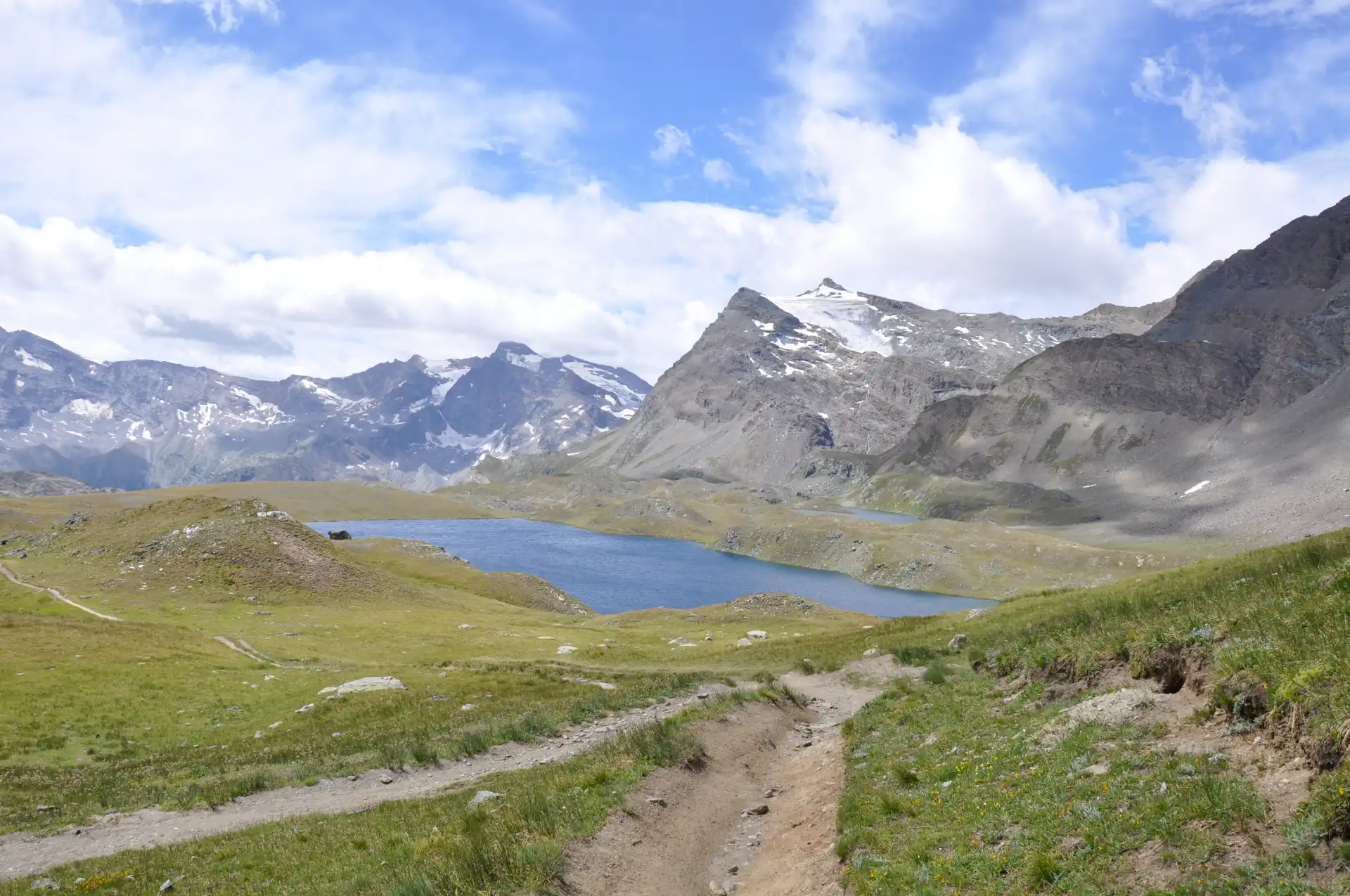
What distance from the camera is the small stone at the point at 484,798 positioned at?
2128 cm

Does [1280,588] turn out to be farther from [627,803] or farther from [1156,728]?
[627,803]

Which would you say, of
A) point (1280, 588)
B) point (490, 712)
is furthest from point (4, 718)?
point (1280, 588)

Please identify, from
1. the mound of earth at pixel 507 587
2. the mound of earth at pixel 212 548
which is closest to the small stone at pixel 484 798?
the mound of earth at pixel 212 548

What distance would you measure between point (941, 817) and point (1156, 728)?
15.4ft

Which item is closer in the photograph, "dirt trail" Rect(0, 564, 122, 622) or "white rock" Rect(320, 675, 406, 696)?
"white rock" Rect(320, 675, 406, 696)

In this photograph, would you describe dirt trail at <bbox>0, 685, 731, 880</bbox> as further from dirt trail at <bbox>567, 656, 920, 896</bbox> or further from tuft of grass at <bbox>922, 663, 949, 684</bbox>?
tuft of grass at <bbox>922, 663, 949, 684</bbox>

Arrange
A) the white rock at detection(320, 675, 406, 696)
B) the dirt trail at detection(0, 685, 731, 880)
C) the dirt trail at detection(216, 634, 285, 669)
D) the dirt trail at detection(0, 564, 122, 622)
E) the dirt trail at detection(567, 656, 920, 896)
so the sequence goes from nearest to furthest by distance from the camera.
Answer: the dirt trail at detection(567, 656, 920, 896)
the dirt trail at detection(0, 685, 731, 880)
the white rock at detection(320, 675, 406, 696)
the dirt trail at detection(216, 634, 285, 669)
the dirt trail at detection(0, 564, 122, 622)

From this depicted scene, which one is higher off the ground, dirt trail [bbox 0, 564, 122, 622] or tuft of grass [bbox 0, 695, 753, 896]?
tuft of grass [bbox 0, 695, 753, 896]

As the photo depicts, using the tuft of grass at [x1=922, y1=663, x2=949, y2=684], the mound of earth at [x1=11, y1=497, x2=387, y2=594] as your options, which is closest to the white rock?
the tuft of grass at [x1=922, y1=663, x2=949, y2=684]

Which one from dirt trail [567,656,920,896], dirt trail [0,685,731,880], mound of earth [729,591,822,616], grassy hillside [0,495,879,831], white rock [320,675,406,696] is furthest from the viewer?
mound of earth [729,591,822,616]

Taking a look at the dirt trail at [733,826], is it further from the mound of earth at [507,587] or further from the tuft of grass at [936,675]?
the mound of earth at [507,587]

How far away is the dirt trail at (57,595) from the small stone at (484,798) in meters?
51.4

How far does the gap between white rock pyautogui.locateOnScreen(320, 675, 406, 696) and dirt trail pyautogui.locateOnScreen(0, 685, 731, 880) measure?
47.4ft

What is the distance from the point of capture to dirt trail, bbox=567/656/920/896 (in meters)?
16.3
